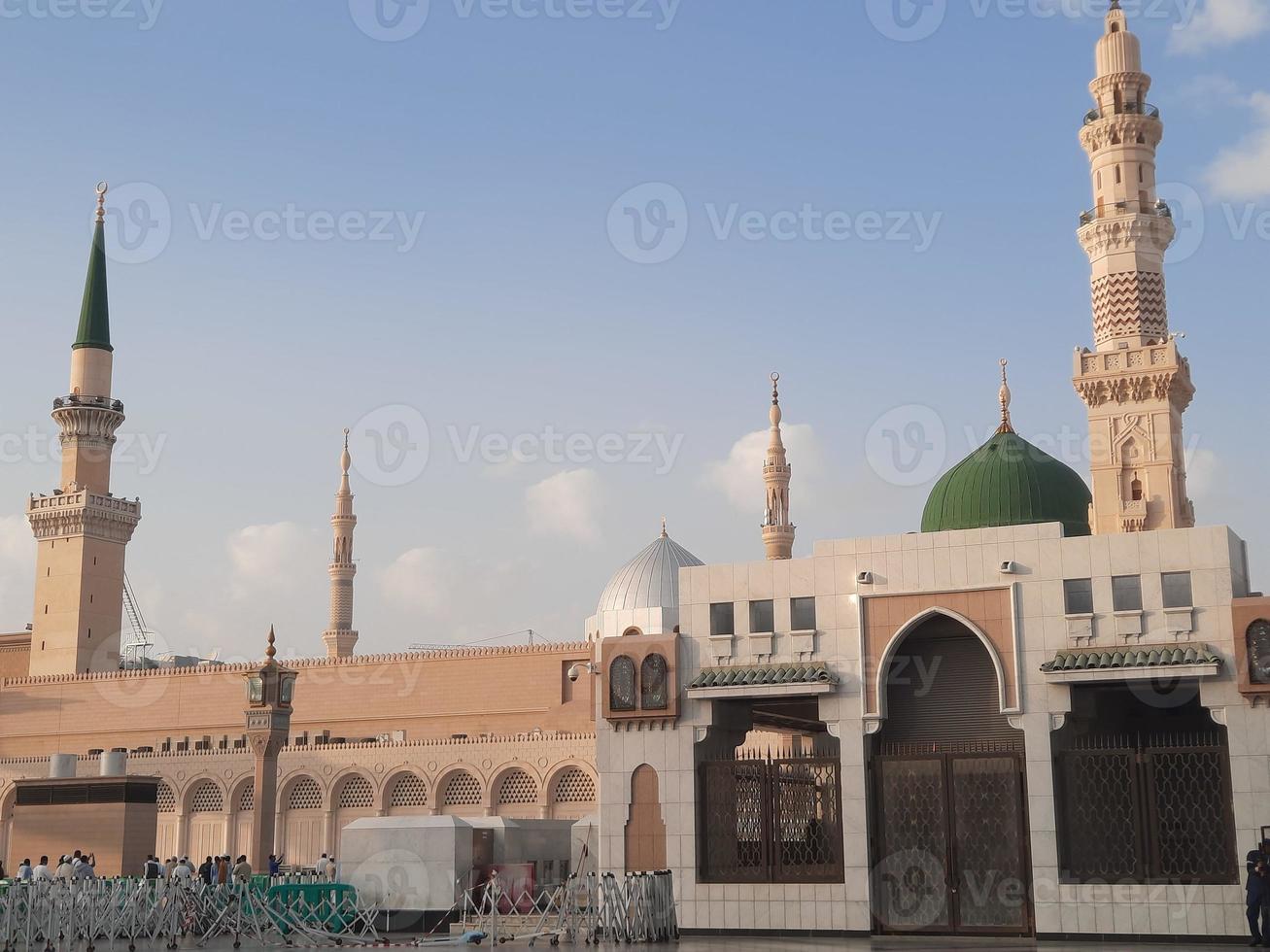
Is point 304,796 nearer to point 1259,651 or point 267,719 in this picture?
point 267,719

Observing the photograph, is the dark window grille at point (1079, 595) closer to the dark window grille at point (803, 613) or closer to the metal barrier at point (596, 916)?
the dark window grille at point (803, 613)

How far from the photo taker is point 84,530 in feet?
165

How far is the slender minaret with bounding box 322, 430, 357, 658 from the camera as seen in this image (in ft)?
169

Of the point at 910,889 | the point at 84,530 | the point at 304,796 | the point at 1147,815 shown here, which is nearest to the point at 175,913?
the point at 910,889

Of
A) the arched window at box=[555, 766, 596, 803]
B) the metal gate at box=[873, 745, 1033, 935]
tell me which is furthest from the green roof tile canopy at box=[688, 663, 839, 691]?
the arched window at box=[555, 766, 596, 803]

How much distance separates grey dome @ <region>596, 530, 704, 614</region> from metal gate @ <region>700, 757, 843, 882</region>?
76.3ft

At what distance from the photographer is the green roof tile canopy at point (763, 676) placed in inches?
802

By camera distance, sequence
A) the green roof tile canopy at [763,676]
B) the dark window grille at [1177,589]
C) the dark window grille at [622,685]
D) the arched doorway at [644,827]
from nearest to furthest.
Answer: the dark window grille at [1177,589] → the green roof tile canopy at [763,676] → the arched doorway at [644,827] → the dark window grille at [622,685]

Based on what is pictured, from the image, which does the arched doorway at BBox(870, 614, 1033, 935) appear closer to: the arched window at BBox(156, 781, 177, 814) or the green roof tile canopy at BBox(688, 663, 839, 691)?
the green roof tile canopy at BBox(688, 663, 839, 691)

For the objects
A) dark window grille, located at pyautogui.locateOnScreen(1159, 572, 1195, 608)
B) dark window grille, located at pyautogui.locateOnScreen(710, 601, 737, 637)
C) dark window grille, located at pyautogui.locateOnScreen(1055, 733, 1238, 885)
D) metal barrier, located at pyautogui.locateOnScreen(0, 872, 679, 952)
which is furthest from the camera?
dark window grille, located at pyautogui.locateOnScreen(710, 601, 737, 637)

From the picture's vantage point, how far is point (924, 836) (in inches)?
770

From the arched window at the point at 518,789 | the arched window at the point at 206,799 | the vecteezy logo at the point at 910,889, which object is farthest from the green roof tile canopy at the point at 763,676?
the arched window at the point at 206,799

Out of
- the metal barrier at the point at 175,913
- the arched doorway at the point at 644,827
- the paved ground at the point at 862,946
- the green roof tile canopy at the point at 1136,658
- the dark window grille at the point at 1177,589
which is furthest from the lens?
the arched doorway at the point at 644,827

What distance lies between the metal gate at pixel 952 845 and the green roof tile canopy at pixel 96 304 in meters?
39.7
